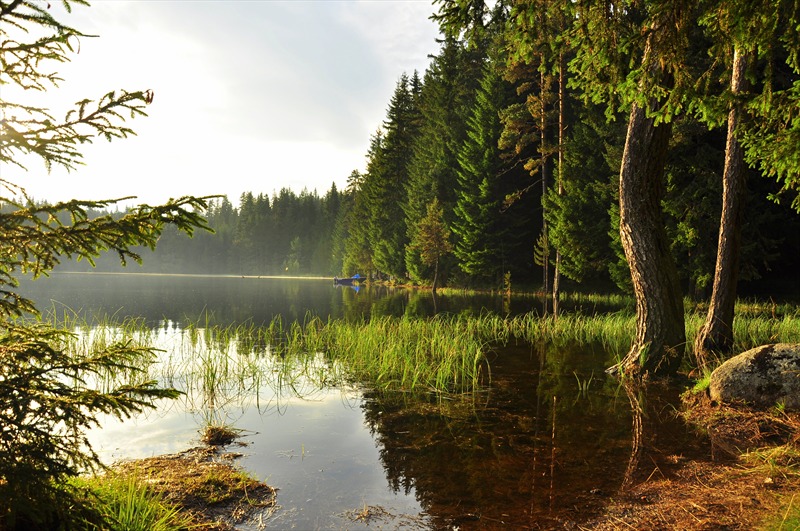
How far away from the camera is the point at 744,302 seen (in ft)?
70.7

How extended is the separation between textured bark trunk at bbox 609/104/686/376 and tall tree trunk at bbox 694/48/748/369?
72 cm

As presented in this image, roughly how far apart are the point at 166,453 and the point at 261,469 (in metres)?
1.35

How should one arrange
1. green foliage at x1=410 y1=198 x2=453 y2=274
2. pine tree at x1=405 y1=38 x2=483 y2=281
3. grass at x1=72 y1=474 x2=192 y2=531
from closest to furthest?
grass at x1=72 y1=474 x2=192 y2=531, green foliage at x1=410 y1=198 x2=453 y2=274, pine tree at x1=405 y1=38 x2=483 y2=281

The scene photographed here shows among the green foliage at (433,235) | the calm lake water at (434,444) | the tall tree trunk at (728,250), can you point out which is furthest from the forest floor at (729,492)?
the green foliage at (433,235)

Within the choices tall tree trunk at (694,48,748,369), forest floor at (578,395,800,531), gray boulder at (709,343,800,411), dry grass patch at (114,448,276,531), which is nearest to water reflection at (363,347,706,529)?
forest floor at (578,395,800,531)

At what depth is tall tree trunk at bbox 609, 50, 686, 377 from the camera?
8578mm

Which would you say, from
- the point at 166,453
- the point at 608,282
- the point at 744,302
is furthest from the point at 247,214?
the point at 166,453

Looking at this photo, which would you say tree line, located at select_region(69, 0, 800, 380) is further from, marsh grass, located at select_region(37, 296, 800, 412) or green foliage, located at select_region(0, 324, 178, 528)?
green foliage, located at select_region(0, 324, 178, 528)

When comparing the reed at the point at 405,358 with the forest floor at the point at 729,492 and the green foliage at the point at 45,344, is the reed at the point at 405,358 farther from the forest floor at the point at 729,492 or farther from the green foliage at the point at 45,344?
the green foliage at the point at 45,344

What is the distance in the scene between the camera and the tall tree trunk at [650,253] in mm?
8578

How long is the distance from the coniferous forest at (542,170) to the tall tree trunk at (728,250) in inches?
10.3

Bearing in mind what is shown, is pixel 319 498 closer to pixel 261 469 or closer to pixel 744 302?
pixel 261 469

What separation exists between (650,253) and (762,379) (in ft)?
9.14

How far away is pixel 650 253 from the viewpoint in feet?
28.5
